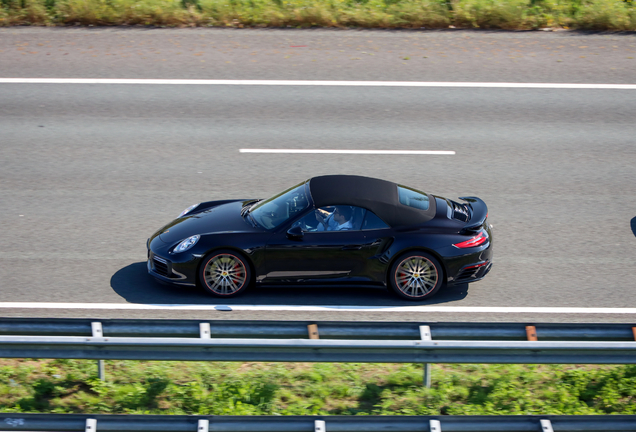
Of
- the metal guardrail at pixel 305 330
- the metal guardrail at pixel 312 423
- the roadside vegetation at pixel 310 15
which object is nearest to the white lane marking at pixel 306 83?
the roadside vegetation at pixel 310 15

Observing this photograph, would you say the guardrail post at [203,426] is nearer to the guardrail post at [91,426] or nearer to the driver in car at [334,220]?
the guardrail post at [91,426]

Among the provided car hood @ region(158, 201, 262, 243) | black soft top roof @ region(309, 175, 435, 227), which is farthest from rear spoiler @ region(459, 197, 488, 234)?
car hood @ region(158, 201, 262, 243)

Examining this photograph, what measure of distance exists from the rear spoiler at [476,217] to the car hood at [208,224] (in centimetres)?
249

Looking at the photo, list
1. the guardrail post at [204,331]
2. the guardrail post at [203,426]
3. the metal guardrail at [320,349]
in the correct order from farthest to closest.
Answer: the guardrail post at [204,331], the metal guardrail at [320,349], the guardrail post at [203,426]

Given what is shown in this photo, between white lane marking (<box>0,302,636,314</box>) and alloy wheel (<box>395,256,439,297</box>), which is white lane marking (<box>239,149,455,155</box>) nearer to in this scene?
alloy wheel (<box>395,256,439,297</box>)

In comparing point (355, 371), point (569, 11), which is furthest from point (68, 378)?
point (569, 11)

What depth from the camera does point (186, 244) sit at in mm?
8289

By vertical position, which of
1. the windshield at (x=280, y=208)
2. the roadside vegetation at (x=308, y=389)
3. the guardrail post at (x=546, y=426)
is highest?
the windshield at (x=280, y=208)

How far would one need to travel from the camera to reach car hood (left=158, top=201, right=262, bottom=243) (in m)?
8.40

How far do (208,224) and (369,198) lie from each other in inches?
77.4

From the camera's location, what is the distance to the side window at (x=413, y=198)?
8625mm

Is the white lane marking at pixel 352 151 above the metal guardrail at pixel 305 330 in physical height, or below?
above

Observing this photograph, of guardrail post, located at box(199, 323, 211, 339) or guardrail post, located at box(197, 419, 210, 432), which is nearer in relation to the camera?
guardrail post, located at box(197, 419, 210, 432)

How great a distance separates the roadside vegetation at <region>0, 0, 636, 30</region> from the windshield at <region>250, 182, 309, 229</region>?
9.83 metres
